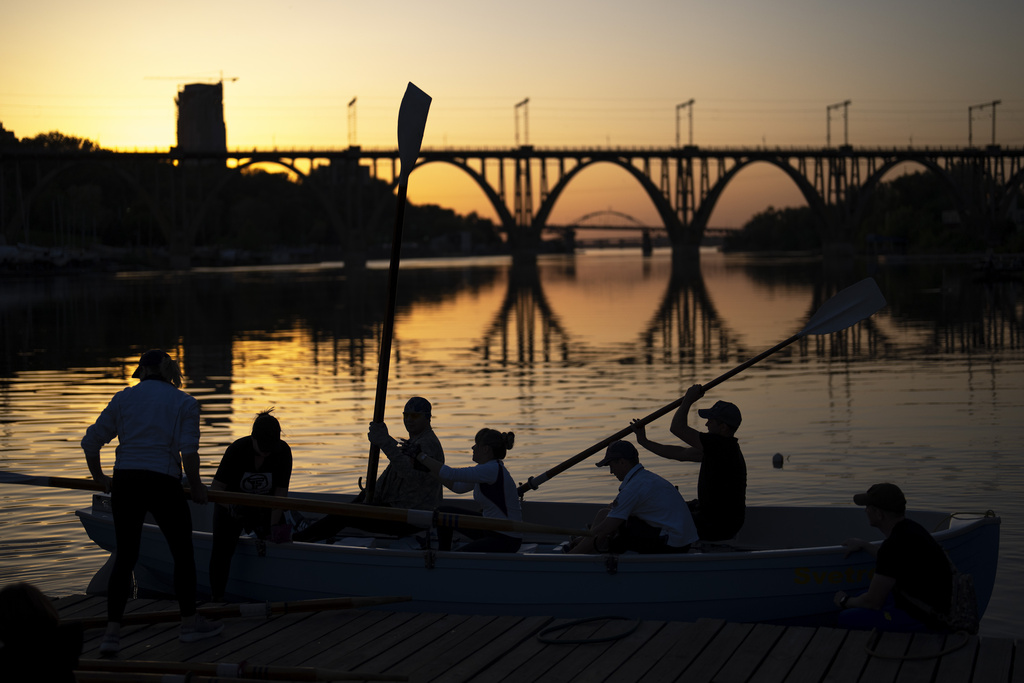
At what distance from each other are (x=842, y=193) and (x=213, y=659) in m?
123

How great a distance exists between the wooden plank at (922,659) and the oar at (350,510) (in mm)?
2132

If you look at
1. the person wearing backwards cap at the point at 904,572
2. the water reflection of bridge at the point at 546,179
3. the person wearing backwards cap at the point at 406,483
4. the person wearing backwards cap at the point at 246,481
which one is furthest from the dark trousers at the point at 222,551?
the water reflection of bridge at the point at 546,179

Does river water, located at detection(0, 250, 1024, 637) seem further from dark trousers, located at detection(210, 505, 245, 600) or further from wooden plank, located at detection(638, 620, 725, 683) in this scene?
wooden plank, located at detection(638, 620, 725, 683)

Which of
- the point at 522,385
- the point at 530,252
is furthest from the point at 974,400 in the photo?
the point at 530,252

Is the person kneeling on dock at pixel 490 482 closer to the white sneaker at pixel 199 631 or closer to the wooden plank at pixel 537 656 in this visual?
the wooden plank at pixel 537 656

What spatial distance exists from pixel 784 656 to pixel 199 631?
11.1 feet

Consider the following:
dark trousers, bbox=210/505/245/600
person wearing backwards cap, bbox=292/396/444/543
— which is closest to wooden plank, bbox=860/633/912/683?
person wearing backwards cap, bbox=292/396/444/543

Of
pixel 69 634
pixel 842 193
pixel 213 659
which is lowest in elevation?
pixel 213 659

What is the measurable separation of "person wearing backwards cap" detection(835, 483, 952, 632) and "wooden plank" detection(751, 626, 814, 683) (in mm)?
391

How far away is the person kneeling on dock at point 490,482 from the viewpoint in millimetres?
7426

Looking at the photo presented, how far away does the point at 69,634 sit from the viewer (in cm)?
416

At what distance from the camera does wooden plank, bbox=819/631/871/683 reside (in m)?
5.64

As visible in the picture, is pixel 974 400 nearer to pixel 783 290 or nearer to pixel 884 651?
pixel 884 651

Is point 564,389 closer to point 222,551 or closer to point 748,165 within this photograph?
point 222,551
